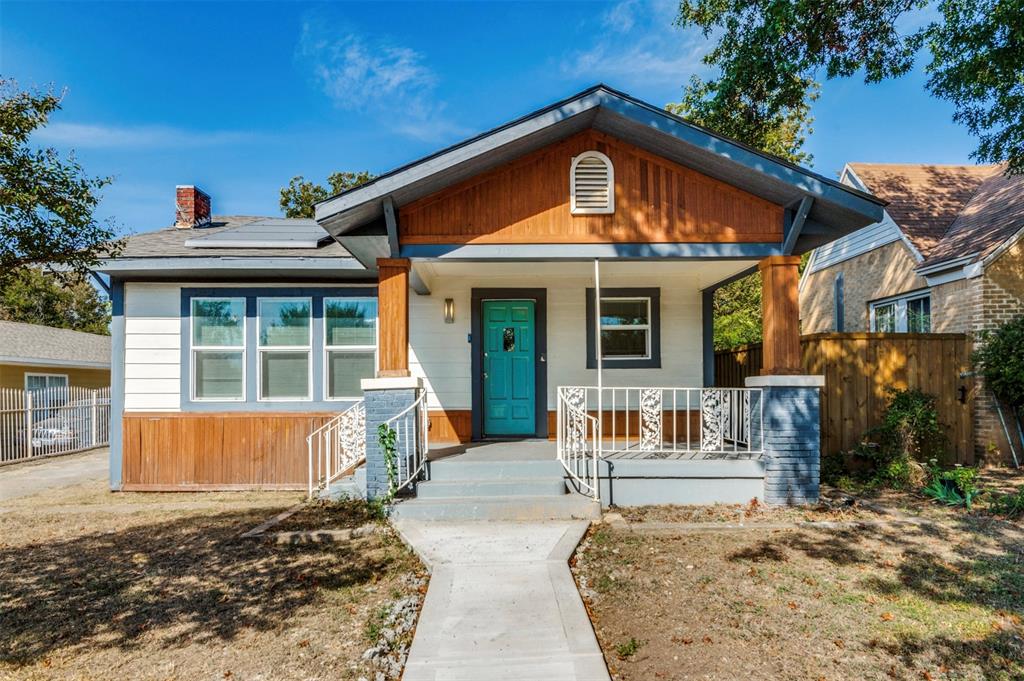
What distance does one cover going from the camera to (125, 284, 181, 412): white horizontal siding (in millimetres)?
8578

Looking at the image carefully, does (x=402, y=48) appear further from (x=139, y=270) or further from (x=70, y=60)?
(x=139, y=270)

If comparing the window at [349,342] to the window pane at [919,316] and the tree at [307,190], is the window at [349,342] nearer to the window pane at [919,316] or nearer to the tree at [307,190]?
the window pane at [919,316]

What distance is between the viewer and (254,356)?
340 inches

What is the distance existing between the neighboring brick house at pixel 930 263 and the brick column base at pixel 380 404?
29.0 feet

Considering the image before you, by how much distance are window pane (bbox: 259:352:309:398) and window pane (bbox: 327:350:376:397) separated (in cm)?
38

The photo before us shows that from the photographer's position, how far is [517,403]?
346 inches

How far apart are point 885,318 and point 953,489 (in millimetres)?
6301

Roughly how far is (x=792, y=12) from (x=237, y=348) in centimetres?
1017

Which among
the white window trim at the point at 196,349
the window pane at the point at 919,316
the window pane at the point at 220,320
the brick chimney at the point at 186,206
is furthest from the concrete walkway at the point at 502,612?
the window pane at the point at 919,316

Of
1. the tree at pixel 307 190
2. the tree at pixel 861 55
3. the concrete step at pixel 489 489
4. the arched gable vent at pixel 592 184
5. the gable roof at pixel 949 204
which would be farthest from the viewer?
the tree at pixel 307 190

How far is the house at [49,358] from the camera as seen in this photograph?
15555mm

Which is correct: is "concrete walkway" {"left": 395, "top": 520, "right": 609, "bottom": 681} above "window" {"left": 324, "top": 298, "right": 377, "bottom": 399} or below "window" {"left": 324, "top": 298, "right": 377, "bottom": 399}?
below

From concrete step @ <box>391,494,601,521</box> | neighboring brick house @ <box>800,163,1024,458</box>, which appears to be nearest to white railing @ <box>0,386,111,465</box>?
concrete step @ <box>391,494,601,521</box>

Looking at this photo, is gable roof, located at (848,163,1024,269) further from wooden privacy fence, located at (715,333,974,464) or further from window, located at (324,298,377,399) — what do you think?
window, located at (324,298,377,399)
